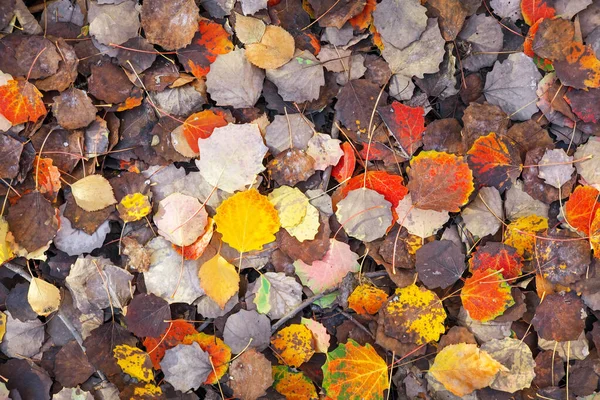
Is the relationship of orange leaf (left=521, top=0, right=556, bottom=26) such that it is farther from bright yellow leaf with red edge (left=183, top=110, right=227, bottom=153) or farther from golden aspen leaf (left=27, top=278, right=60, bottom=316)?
golden aspen leaf (left=27, top=278, right=60, bottom=316)

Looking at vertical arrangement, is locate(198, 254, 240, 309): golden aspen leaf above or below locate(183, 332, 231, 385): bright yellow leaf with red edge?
above

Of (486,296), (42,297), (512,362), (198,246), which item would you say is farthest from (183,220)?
(512,362)

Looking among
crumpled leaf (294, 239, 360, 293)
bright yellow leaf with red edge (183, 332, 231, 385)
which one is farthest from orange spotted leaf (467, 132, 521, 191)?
bright yellow leaf with red edge (183, 332, 231, 385)

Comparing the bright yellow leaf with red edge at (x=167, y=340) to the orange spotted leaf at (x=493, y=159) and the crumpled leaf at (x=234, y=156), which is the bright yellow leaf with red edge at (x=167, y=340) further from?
the orange spotted leaf at (x=493, y=159)

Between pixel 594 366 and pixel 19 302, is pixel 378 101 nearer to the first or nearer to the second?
pixel 594 366

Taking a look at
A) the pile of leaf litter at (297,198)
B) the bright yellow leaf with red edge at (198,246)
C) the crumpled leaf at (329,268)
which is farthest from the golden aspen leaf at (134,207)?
the crumpled leaf at (329,268)

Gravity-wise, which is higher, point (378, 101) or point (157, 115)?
point (378, 101)

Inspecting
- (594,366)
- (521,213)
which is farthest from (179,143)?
(594,366)
